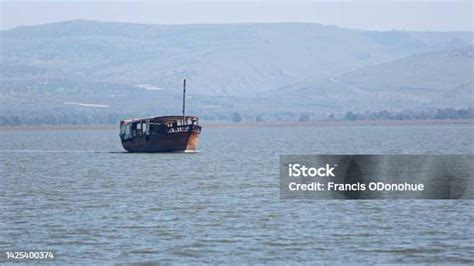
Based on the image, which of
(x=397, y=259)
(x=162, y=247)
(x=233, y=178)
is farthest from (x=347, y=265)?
(x=233, y=178)

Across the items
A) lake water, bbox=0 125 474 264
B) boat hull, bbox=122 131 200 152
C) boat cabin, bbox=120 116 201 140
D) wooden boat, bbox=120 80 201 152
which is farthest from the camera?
boat hull, bbox=122 131 200 152

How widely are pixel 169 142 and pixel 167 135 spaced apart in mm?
849

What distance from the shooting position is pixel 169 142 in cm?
11431

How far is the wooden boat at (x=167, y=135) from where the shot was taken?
11369 cm

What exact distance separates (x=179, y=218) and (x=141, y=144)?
217 ft

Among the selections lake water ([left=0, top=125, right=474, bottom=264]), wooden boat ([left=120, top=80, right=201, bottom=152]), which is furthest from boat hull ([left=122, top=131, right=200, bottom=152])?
lake water ([left=0, top=125, right=474, bottom=264])

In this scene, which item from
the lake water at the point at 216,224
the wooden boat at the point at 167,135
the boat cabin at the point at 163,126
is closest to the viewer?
the lake water at the point at 216,224

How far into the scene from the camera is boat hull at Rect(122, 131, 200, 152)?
4491 inches

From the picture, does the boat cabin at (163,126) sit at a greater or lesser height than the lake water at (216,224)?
greater

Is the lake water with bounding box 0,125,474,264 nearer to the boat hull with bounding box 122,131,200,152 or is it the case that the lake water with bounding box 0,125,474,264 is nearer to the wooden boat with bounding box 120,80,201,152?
the wooden boat with bounding box 120,80,201,152

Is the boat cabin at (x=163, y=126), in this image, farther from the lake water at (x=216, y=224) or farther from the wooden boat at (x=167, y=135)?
the lake water at (x=216, y=224)

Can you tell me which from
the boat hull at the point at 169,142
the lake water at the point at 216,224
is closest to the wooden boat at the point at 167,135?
→ the boat hull at the point at 169,142

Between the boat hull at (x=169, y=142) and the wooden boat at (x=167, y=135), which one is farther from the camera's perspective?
the boat hull at (x=169, y=142)

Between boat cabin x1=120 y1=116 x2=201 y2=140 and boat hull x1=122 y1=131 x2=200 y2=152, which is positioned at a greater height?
boat cabin x1=120 y1=116 x2=201 y2=140
